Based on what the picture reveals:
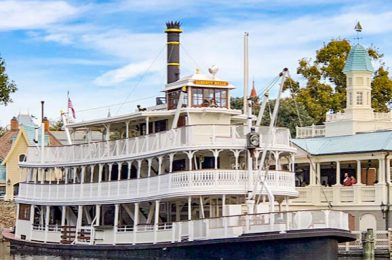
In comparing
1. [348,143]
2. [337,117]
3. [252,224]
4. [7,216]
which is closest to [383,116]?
[337,117]

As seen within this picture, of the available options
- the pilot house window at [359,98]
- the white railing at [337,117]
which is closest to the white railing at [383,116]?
the pilot house window at [359,98]

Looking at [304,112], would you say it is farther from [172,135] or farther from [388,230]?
[172,135]

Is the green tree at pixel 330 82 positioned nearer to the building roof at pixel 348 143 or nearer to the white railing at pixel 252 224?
the building roof at pixel 348 143

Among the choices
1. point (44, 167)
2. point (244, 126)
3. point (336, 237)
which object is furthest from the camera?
point (44, 167)

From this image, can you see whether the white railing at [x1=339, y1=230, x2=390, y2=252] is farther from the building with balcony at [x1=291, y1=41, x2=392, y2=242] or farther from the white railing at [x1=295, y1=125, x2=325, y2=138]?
the white railing at [x1=295, y1=125, x2=325, y2=138]

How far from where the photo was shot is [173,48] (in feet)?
169

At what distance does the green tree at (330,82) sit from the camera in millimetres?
74250

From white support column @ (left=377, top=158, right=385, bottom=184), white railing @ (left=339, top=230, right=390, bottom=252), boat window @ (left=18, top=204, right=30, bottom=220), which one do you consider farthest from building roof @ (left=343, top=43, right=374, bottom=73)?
boat window @ (left=18, top=204, right=30, bottom=220)

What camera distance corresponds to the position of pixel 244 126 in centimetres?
4247

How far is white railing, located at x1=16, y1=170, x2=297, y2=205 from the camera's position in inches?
1603

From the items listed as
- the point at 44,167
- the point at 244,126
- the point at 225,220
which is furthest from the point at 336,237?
the point at 44,167

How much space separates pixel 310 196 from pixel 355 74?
8114 millimetres

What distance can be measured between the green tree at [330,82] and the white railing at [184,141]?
2937cm

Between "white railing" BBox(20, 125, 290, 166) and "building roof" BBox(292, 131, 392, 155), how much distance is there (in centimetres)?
1078
